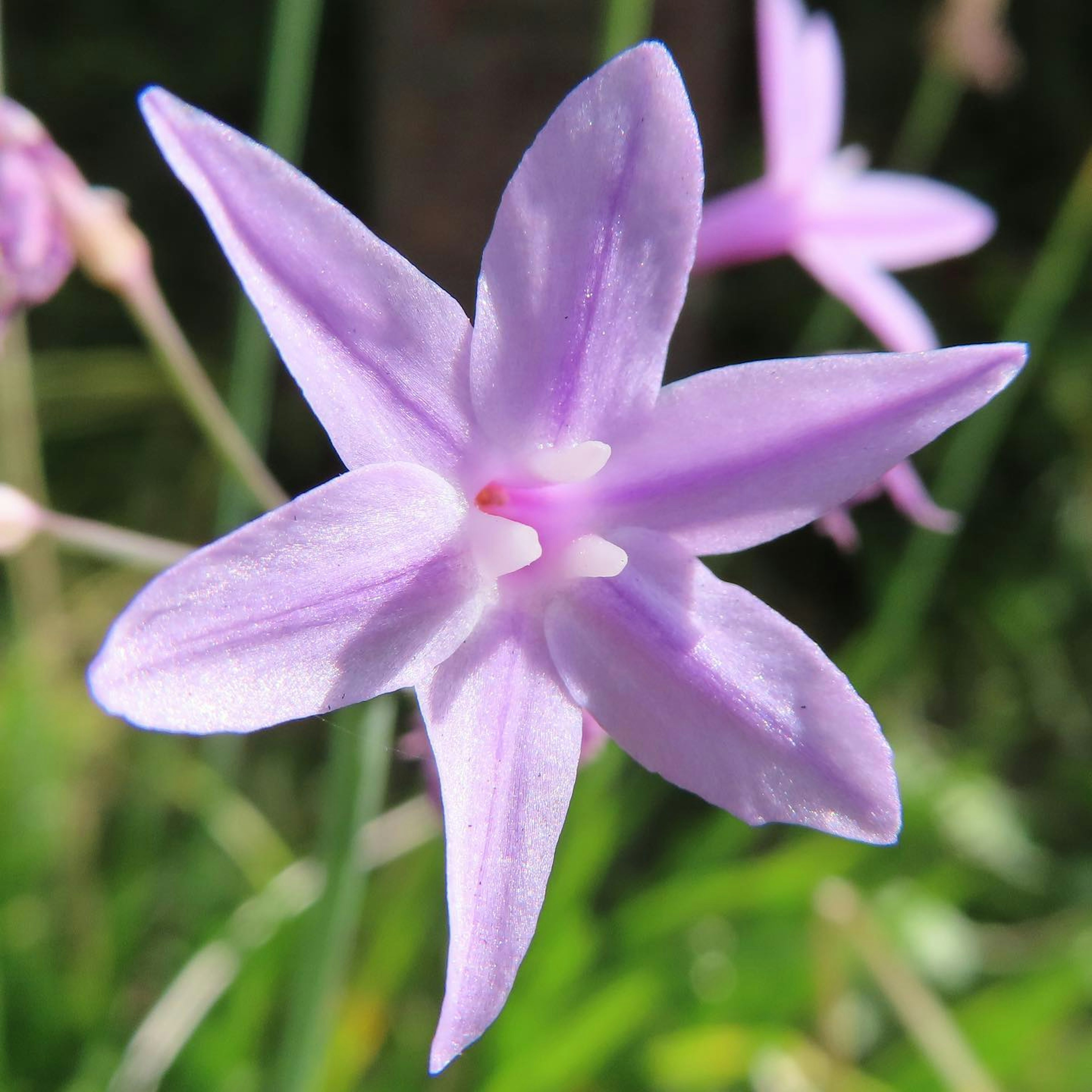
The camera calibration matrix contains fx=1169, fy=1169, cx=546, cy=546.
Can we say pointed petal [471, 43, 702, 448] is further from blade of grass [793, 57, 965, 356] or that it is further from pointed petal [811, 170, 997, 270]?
blade of grass [793, 57, 965, 356]

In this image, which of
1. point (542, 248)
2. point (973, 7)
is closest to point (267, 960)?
point (542, 248)

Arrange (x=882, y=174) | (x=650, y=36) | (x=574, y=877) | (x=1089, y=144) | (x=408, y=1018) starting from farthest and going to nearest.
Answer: (x=1089, y=144), (x=650, y=36), (x=408, y=1018), (x=574, y=877), (x=882, y=174)

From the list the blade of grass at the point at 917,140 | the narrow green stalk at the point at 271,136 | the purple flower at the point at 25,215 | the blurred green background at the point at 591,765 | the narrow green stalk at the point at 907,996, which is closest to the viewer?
the purple flower at the point at 25,215

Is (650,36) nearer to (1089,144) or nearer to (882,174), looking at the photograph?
(1089,144)

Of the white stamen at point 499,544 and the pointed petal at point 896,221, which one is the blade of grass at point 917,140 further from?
the white stamen at point 499,544

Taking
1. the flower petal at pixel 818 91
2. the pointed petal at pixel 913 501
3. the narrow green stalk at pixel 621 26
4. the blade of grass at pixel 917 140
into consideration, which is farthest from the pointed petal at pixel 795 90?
the blade of grass at pixel 917 140

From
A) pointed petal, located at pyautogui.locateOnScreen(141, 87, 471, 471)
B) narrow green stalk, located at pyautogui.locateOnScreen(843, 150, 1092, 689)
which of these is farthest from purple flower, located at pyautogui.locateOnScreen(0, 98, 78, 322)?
narrow green stalk, located at pyautogui.locateOnScreen(843, 150, 1092, 689)
